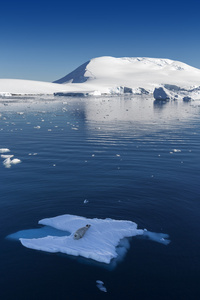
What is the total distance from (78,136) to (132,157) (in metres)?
7.76

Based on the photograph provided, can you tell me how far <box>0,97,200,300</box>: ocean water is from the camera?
20.9 feet

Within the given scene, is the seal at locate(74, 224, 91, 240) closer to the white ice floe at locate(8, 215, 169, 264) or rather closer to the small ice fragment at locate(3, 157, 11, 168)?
the white ice floe at locate(8, 215, 169, 264)

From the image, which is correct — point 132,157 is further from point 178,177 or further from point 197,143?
point 197,143

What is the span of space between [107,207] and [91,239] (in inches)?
86.2

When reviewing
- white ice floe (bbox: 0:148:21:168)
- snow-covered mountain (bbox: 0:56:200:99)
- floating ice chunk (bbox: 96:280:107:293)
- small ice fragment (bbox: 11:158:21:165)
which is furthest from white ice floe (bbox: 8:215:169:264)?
snow-covered mountain (bbox: 0:56:200:99)

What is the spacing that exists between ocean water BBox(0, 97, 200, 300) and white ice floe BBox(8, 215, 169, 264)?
21 centimetres

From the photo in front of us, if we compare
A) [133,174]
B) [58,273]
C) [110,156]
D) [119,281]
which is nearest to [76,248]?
[58,273]

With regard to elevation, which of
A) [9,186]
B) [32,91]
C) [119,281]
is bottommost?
[119,281]

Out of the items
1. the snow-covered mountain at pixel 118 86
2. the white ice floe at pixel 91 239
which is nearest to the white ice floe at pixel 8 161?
the white ice floe at pixel 91 239

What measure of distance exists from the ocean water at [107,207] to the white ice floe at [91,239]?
21 cm

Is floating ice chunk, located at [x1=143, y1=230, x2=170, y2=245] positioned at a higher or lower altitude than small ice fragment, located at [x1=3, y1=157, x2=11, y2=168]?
lower

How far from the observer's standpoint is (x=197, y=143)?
20688 millimetres

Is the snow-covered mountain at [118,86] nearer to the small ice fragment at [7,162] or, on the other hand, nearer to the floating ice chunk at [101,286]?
the small ice fragment at [7,162]

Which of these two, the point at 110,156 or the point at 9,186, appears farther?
the point at 110,156
